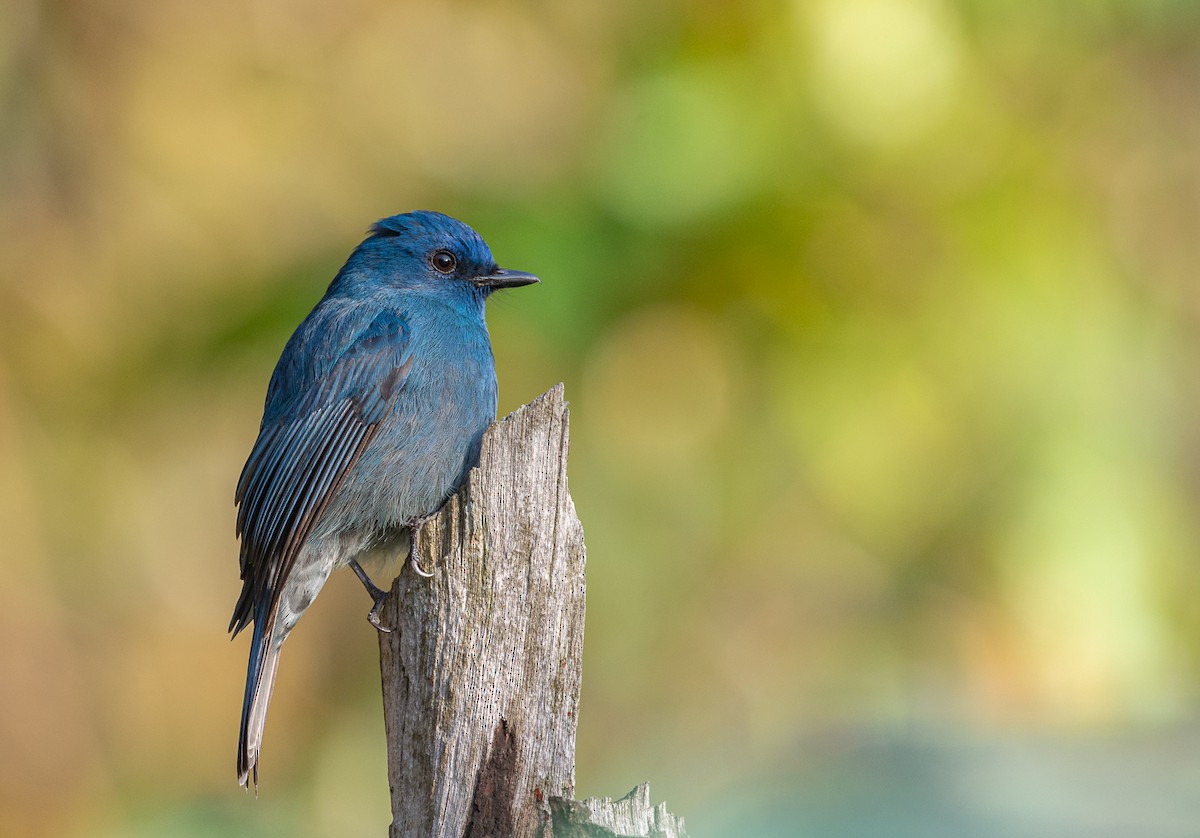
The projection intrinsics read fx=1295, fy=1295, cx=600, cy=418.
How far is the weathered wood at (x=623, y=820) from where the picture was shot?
7.97 feet

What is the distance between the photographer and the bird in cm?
362

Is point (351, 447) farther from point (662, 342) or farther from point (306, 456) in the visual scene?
point (662, 342)

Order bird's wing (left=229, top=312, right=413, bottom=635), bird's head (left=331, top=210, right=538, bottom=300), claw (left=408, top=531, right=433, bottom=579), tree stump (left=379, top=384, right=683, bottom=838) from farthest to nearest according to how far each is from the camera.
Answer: bird's head (left=331, top=210, right=538, bottom=300)
bird's wing (left=229, top=312, right=413, bottom=635)
claw (left=408, top=531, right=433, bottom=579)
tree stump (left=379, top=384, right=683, bottom=838)

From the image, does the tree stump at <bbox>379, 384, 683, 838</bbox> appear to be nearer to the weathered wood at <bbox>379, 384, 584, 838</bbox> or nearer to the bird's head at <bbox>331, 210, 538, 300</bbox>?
the weathered wood at <bbox>379, 384, 584, 838</bbox>

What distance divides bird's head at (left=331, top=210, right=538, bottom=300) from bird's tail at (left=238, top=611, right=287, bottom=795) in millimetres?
1202

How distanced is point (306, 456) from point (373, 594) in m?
0.44

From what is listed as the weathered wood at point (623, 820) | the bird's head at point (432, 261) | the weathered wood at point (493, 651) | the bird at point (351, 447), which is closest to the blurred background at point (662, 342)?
the bird's head at point (432, 261)

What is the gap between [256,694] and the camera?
350cm

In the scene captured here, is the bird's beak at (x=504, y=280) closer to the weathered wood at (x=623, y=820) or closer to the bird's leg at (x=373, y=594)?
the bird's leg at (x=373, y=594)

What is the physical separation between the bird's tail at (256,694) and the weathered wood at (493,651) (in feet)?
2.77

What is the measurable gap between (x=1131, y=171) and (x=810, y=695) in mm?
2772

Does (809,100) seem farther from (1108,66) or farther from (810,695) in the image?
(810,695)

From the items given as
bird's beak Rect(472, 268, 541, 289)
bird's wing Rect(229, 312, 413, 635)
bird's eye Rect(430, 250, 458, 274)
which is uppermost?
bird's eye Rect(430, 250, 458, 274)

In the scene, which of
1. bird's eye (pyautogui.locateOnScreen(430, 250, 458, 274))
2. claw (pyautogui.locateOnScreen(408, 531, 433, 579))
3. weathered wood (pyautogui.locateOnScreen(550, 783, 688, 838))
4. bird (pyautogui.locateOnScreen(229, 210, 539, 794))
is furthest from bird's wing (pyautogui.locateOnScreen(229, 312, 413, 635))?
weathered wood (pyautogui.locateOnScreen(550, 783, 688, 838))
